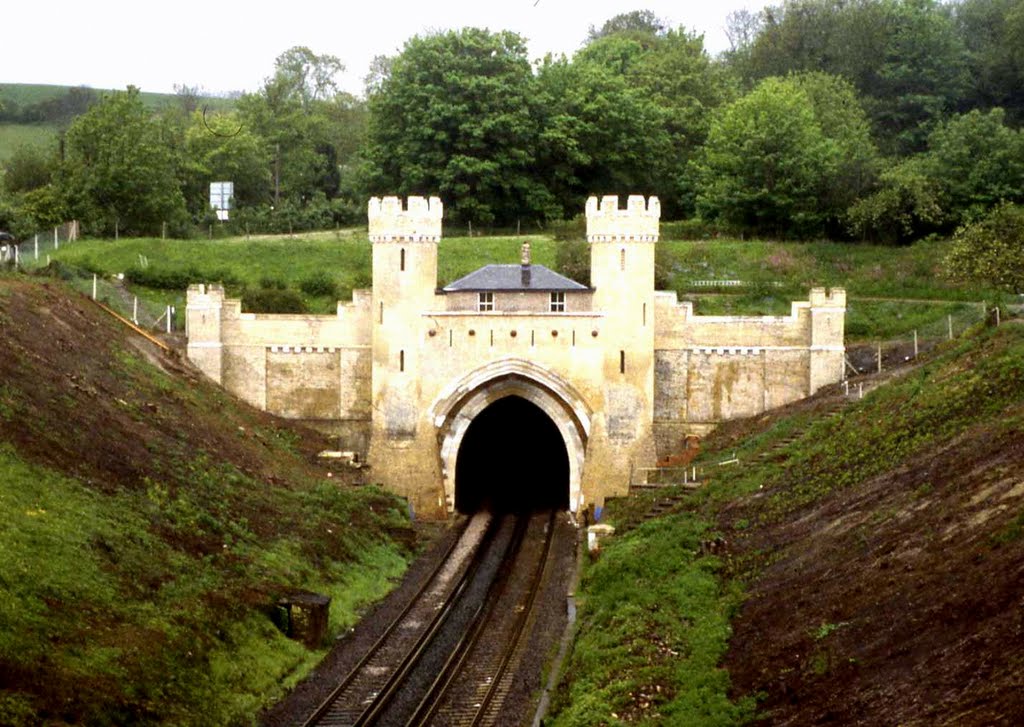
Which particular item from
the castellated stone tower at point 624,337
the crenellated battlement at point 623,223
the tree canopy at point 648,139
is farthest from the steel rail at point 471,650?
the tree canopy at point 648,139

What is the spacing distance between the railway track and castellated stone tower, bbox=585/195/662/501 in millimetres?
5619

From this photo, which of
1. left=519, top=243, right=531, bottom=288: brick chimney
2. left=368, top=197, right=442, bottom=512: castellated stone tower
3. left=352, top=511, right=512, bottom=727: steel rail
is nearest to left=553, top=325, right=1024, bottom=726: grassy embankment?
left=352, top=511, right=512, bottom=727: steel rail

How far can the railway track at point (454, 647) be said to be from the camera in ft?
114

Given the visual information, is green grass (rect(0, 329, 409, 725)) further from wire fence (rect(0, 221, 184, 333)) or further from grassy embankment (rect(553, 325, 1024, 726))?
wire fence (rect(0, 221, 184, 333))

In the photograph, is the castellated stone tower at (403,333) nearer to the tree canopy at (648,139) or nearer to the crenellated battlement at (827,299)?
the crenellated battlement at (827,299)

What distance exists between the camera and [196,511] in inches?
1688

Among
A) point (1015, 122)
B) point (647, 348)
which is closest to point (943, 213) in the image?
point (1015, 122)

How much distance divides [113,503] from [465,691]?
9.92 m

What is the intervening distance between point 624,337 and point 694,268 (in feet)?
67.8


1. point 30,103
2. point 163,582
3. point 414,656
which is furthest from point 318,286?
point 30,103

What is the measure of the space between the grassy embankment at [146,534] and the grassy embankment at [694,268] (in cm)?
1671

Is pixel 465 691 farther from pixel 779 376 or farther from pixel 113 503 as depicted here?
pixel 779 376

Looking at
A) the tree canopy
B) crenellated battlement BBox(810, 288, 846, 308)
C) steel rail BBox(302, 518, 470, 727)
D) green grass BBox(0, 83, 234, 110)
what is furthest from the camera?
green grass BBox(0, 83, 234, 110)

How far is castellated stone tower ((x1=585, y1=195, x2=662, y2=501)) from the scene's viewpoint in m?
59.8
